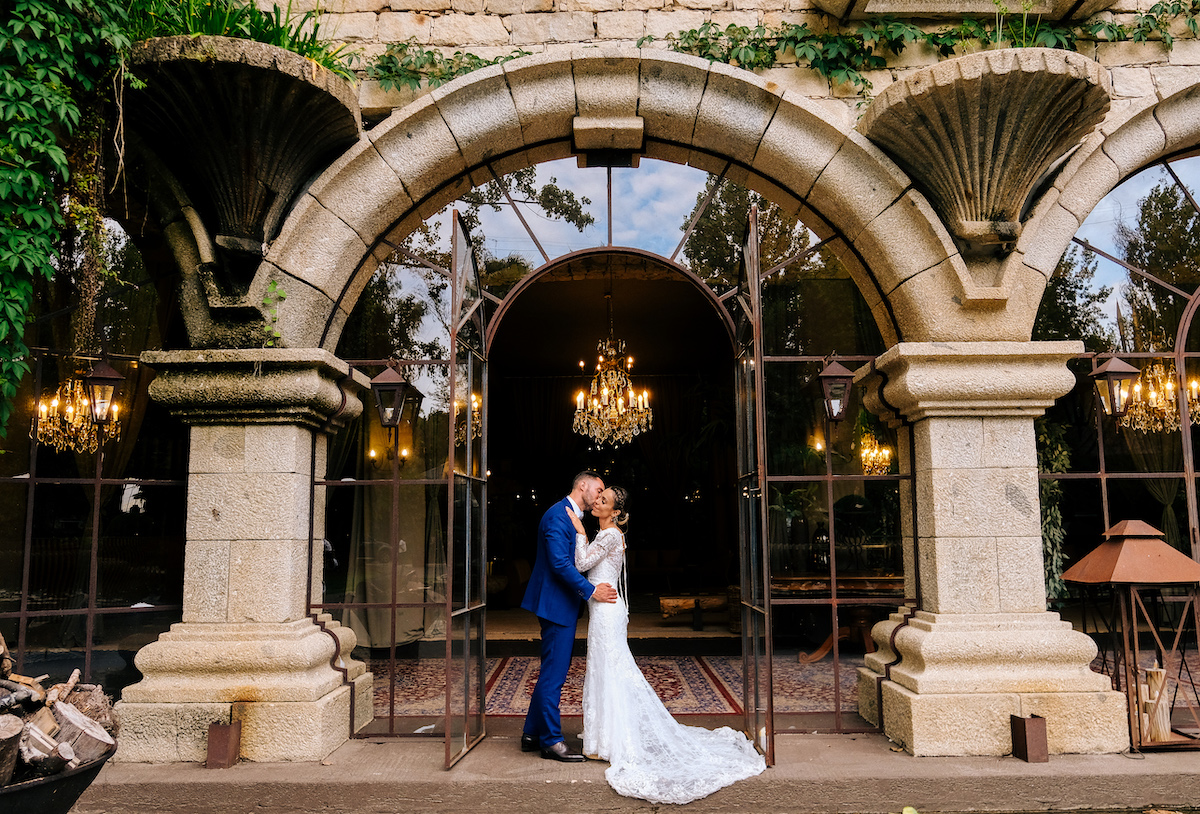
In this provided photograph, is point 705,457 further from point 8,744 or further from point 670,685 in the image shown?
point 8,744

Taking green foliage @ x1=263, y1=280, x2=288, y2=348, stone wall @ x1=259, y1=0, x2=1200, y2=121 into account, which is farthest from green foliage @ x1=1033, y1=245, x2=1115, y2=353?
green foliage @ x1=263, y1=280, x2=288, y2=348

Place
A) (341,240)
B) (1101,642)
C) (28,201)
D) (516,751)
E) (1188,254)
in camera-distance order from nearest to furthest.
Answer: (28,201)
(516,751)
(341,240)
(1188,254)
(1101,642)

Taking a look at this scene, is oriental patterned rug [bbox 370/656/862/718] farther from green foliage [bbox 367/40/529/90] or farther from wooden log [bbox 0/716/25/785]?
green foliage [bbox 367/40/529/90]

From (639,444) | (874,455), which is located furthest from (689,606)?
(639,444)

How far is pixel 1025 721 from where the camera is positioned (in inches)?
152

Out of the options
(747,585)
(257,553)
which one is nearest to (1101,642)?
(747,585)

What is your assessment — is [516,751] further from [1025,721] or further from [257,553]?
[1025,721]

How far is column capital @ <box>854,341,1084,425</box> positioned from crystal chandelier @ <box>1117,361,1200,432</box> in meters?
3.44

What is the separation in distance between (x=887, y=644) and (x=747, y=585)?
0.92 meters

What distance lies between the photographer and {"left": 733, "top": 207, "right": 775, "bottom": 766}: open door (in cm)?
386

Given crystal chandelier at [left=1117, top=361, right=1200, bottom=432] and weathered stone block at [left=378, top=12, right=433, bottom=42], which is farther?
crystal chandelier at [left=1117, top=361, right=1200, bottom=432]

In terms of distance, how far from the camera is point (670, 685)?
20.2 feet

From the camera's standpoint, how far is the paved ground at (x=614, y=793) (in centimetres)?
354

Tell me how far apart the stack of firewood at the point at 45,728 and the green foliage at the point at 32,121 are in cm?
166
